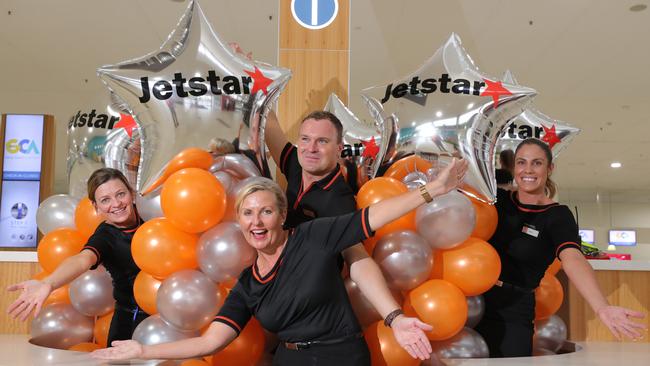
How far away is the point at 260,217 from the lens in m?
1.83

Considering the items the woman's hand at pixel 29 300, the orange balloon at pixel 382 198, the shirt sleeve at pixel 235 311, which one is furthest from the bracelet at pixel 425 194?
the woman's hand at pixel 29 300

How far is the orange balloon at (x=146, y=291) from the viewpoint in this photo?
2.23 metres

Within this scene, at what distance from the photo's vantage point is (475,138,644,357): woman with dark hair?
2.37 m

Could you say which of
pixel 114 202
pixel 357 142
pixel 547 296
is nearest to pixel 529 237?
pixel 547 296

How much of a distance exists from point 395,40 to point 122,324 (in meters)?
5.35

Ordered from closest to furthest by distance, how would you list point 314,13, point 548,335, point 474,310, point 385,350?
point 385,350 → point 474,310 → point 548,335 → point 314,13

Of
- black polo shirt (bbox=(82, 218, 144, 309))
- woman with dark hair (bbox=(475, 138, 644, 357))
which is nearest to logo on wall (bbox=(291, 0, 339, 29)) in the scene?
woman with dark hair (bbox=(475, 138, 644, 357))

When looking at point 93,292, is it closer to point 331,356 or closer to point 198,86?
point 198,86

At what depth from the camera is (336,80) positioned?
312 centimetres

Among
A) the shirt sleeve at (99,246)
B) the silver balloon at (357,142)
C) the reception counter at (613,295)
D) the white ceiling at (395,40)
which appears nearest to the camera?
the shirt sleeve at (99,246)

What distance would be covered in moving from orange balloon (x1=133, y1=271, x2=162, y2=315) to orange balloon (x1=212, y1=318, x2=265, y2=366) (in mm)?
356

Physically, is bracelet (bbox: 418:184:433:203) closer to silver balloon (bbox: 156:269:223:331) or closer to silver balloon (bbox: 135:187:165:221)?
silver balloon (bbox: 156:269:223:331)

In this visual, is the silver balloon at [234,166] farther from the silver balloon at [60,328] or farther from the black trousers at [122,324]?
the silver balloon at [60,328]

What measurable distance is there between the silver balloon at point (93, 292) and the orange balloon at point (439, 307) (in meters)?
1.27
